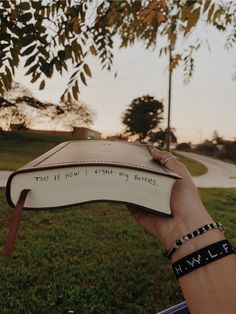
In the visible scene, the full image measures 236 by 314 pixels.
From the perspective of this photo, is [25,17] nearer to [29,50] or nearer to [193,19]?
[29,50]

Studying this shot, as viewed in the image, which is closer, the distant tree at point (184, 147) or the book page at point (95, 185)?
the book page at point (95, 185)

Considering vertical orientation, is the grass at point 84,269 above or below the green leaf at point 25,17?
below

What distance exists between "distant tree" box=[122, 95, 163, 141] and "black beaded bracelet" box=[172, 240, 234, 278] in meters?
52.1

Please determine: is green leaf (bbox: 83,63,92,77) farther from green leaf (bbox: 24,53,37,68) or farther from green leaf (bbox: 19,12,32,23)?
green leaf (bbox: 19,12,32,23)

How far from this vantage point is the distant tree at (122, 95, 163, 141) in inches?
2110

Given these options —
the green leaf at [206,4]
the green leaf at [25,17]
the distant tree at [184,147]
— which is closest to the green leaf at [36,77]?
the green leaf at [25,17]

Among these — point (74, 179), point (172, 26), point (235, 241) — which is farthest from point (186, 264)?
point (235, 241)

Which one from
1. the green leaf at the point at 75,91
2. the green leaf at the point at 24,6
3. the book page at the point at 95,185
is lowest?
the book page at the point at 95,185

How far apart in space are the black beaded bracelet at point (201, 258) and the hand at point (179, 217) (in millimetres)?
87

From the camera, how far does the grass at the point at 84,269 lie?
3965 mm

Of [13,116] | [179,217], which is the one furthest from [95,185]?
[13,116]

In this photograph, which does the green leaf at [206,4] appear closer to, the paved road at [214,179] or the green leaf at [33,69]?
the green leaf at [33,69]

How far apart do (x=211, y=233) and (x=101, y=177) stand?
374 millimetres

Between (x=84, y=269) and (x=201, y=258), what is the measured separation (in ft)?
13.2
